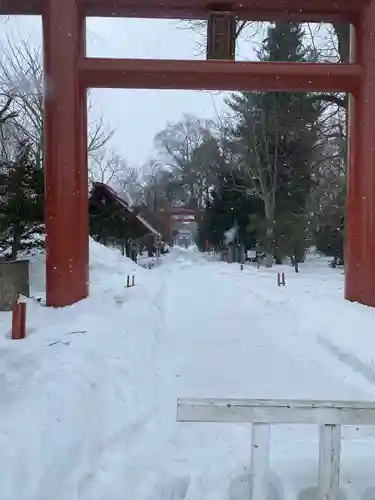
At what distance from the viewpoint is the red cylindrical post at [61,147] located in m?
10.2

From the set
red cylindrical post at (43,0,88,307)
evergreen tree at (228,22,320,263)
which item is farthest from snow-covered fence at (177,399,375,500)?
evergreen tree at (228,22,320,263)

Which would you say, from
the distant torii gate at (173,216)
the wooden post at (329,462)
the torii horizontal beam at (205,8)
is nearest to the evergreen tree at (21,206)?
the torii horizontal beam at (205,8)

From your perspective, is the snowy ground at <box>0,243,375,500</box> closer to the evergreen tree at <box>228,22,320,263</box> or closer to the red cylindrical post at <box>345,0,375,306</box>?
the red cylindrical post at <box>345,0,375,306</box>

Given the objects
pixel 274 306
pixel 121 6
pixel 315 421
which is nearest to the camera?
pixel 315 421

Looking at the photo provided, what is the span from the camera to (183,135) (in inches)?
2495

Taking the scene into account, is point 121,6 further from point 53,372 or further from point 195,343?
point 53,372

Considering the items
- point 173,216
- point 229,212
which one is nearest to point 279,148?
point 229,212

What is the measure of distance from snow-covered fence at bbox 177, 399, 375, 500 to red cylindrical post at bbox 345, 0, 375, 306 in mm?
7831

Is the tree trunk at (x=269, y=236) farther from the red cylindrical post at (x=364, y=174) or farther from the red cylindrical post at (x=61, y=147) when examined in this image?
the red cylindrical post at (x=61, y=147)

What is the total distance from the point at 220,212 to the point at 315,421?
Answer: 38747 mm

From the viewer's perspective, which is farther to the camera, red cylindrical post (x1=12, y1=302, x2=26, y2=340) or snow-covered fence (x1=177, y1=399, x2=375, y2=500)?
red cylindrical post (x1=12, y1=302, x2=26, y2=340)

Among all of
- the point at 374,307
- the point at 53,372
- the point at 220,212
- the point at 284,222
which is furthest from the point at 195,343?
the point at 220,212

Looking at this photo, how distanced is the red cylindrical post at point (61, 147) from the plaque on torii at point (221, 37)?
251 centimetres

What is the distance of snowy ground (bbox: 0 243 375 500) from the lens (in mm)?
3619
